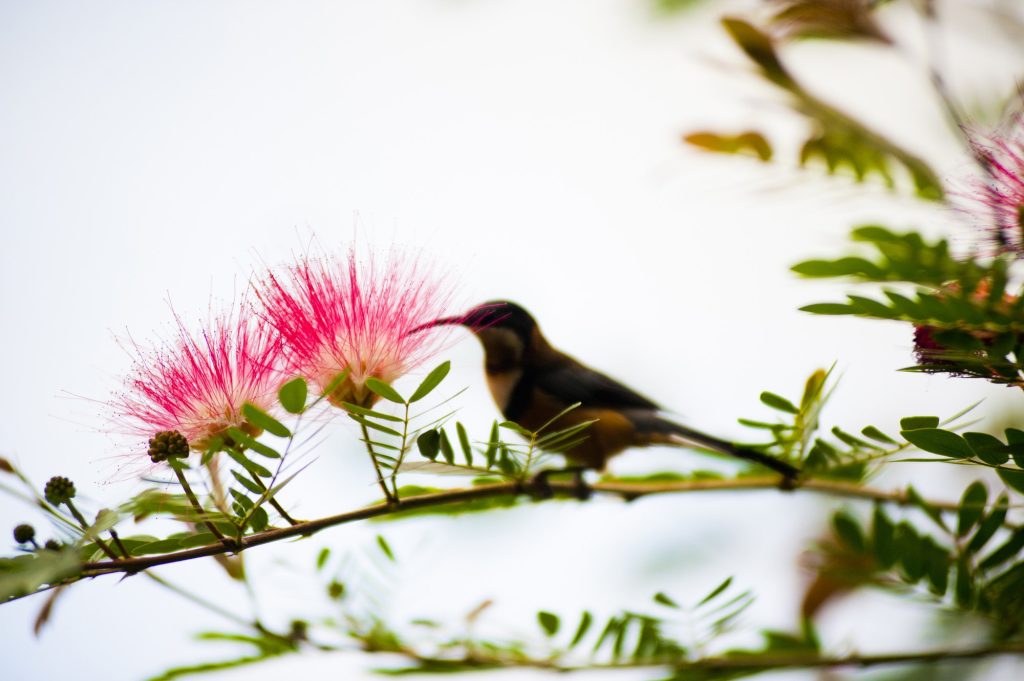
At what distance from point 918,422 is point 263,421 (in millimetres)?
741

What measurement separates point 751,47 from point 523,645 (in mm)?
1016

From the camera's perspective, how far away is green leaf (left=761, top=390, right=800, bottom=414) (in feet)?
4.01

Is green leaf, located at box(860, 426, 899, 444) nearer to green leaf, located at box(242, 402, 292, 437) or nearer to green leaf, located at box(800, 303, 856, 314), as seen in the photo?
green leaf, located at box(800, 303, 856, 314)

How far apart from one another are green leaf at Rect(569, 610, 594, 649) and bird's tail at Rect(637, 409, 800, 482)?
0.34 metres

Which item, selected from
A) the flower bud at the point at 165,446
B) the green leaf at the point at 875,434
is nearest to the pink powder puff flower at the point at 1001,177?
the green leaf at the point at 875,434

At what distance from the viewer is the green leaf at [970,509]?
1251mm

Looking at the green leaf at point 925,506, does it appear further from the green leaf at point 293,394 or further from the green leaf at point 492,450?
the green leaf at point 293,394

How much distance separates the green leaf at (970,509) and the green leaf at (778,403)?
25 centimetres

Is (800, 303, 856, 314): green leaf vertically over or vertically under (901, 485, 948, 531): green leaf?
over

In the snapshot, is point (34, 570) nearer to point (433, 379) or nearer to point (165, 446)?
point (165, 446)

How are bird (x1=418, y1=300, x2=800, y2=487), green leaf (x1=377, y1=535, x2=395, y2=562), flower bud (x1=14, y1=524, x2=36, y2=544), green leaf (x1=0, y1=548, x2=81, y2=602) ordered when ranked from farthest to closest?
1. bird (x1=418, y1=300, x2=800, y2=487)
2. green leaf (x1=377, y1=535, x2=395, y2=562)
3. flower bud (x1=14, y1=524, x2=36, y2=544)
4. green leaf (x1=0, y1=548, x2=81, y2=602)

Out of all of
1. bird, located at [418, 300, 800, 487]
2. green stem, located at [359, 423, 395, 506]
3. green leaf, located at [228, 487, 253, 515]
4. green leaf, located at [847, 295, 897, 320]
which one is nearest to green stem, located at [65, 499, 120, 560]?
green leaf, located at [228, 487, 253, 515]

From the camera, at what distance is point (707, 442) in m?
1.88

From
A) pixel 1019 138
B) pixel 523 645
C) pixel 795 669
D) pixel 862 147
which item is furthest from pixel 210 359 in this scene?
pixel 862 147
